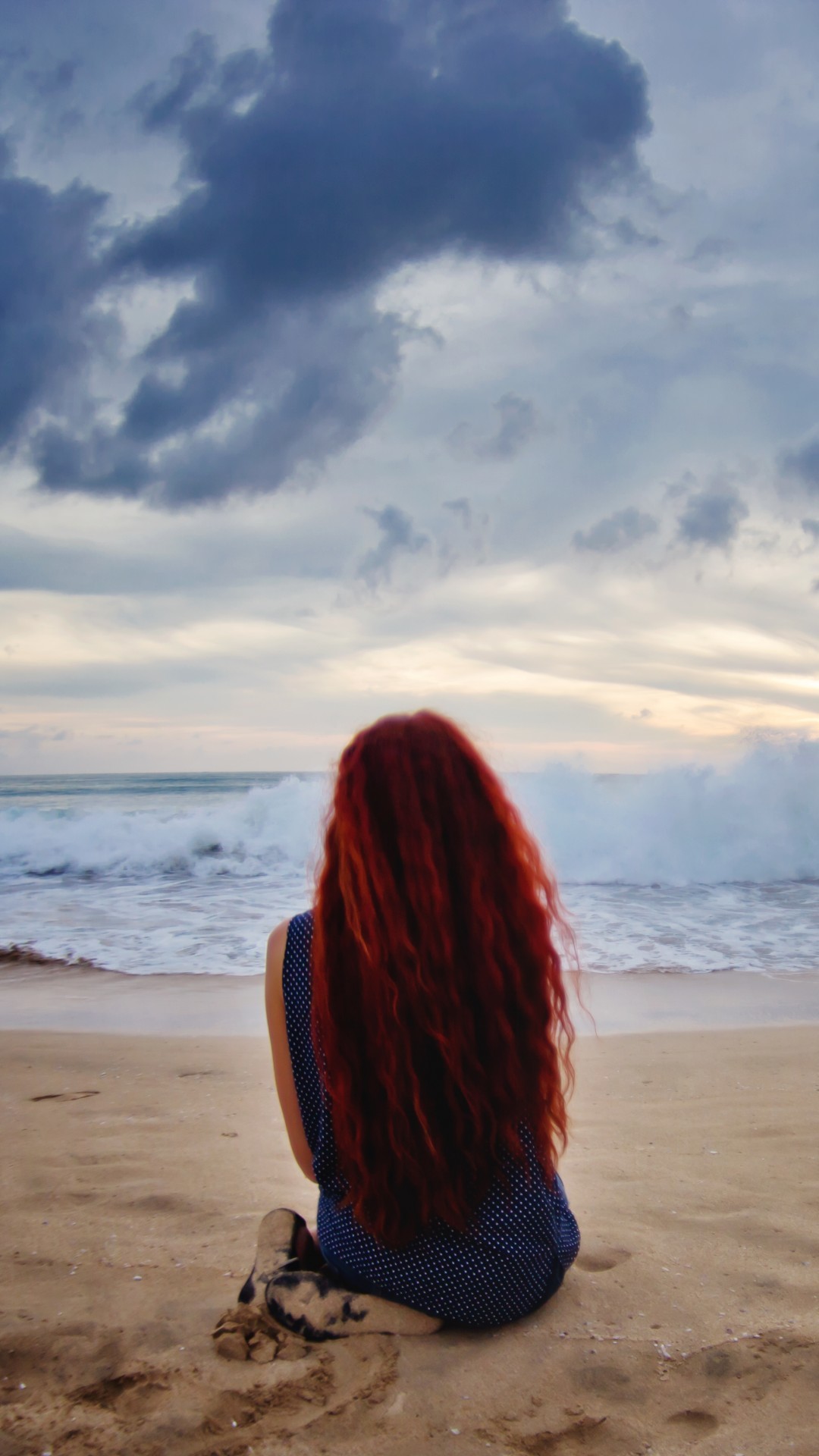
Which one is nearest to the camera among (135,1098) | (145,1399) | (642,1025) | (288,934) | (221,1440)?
(221,1440)

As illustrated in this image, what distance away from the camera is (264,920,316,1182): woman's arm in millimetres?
2143

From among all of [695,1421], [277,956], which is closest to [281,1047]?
[277,956]

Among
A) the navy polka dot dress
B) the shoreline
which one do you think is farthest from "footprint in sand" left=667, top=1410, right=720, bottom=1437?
the shoreline

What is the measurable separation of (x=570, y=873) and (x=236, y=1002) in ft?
26.9

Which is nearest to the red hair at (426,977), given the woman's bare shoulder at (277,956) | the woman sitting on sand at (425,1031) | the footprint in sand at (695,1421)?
the woman sitting on sand at (425,1031)

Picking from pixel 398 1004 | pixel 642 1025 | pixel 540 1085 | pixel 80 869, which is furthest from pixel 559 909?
pixel 80 869

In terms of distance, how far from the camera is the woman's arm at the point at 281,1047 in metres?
2.14

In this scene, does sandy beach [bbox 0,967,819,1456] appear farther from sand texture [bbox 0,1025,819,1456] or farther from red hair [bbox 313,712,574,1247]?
red hair [bbox 313,712,574,1247]

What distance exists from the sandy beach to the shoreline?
1102mm

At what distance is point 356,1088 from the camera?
6.42 feet

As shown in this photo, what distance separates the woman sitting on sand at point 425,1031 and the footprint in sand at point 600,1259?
1.57 feet

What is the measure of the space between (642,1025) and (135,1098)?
3.13 m

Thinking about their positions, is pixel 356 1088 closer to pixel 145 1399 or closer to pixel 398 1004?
pixel 398 1004

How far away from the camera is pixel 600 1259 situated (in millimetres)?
2625
